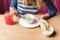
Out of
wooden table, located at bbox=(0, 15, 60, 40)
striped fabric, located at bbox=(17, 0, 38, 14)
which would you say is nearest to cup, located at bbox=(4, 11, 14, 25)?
wooden table, located at bbox=(0, 15, 60, 40)

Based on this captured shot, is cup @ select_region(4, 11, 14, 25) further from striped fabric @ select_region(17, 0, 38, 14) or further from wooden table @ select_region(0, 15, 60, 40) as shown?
striped fabric @ select_region(17, 0, 38, 14)

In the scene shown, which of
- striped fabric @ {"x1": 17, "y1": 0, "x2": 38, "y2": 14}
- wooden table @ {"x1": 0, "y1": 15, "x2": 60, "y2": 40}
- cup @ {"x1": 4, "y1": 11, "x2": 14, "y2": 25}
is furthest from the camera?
striped fabric @ {"x1": 17, "y1": 0, "x2": 38, "y2": 14}

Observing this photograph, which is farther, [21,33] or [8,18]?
[8,18]

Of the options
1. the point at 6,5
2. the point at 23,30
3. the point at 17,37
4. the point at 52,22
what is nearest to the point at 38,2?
the point at 52,22

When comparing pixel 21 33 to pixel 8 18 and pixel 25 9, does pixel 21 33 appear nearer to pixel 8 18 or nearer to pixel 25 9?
pixel 8 18

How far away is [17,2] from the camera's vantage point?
74.9 inches

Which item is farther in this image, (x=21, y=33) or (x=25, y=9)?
(x=25, y=9)

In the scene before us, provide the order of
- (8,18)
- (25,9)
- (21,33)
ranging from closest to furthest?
(21,33)
(8,18)
(25,9)

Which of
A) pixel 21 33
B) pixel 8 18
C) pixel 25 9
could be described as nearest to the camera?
pixel 21 33

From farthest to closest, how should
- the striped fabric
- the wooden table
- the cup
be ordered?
the striped fabric < the cup < the wooden table

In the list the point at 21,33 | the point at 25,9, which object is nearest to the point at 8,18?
the point at 21,33

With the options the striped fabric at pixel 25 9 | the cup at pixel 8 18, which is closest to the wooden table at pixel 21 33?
the cup at pixel 8 18

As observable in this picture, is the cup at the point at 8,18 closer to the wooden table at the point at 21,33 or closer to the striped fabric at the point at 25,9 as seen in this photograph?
the wooden table at the point at 21,33

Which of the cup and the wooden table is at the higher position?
the cup
